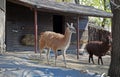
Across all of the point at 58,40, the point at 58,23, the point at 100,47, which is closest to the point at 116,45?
the point at 58,40

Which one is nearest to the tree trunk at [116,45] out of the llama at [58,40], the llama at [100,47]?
the llama at [58,40]

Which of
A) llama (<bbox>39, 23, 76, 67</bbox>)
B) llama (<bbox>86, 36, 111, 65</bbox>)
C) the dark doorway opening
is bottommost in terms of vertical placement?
the dark doorway opening

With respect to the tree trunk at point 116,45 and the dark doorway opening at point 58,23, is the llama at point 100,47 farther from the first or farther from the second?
the tree trunk at point 116,45

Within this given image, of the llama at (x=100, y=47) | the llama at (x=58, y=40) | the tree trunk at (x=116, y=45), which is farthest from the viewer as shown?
the llama at (x=100, y=47)

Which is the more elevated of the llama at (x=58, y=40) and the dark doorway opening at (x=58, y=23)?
the llama at (x=58, y=40)

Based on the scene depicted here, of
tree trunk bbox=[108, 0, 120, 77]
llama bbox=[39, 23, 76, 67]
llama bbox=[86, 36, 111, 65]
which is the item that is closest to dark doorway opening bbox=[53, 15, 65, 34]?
llama bbox=[86, 36, 111, 65]

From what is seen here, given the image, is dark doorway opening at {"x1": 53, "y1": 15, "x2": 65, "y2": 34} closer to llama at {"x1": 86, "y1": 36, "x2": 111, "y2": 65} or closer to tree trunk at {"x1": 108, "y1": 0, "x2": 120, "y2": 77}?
llama at {"x1": 86, "y1": 36, "x2": 111, "y2": 65}

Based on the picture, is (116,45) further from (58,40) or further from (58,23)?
(58,23)

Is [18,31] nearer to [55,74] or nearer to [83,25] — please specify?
[83,25]

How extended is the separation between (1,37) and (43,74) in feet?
23.1

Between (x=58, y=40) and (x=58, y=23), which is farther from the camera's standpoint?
(x=58, y=23)

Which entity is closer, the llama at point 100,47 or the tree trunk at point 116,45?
the tree trunk at point 116,45

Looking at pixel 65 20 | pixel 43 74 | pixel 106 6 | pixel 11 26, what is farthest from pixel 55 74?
pixel 106 6

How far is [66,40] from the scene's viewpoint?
12883mm
